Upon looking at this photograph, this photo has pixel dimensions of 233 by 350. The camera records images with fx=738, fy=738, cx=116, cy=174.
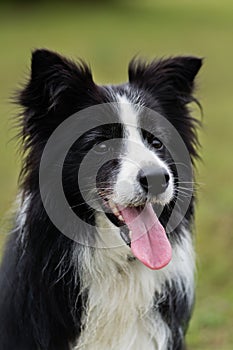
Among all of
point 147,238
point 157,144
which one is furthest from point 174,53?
point 147,238

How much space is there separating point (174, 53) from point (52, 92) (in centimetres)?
1288

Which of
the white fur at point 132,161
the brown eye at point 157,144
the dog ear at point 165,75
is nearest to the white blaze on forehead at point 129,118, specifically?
the white fur at point 132,161

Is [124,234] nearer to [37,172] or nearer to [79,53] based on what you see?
[37,172]

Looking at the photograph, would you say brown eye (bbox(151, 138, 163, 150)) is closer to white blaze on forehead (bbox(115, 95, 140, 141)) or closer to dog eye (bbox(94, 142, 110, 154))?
white blaze on forehead (bbox(115, 95, 140, 141))

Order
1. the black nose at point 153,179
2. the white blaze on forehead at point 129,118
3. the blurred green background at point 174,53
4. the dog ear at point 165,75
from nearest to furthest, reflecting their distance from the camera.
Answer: the black nose at point 153,179 → the white blaze on forehead at point 129,118 → the dog ear at point 165,75 → the blurred green background at point 174,53

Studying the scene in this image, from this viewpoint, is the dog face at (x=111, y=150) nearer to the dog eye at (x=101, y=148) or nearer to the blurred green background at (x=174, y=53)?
the dog eye at (x=101, y=148)

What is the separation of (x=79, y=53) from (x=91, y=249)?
14.2 meters

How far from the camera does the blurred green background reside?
238 inches

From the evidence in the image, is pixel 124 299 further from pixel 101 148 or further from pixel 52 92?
pixel 52 92

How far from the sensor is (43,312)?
402cm

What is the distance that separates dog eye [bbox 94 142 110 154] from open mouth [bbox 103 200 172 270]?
0.27 m

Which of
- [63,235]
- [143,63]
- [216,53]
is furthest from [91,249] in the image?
[216,53]

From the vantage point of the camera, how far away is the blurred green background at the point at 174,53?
19.9 ft

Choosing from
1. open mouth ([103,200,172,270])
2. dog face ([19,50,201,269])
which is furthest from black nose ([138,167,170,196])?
open mouth ([103,200,172,270])
